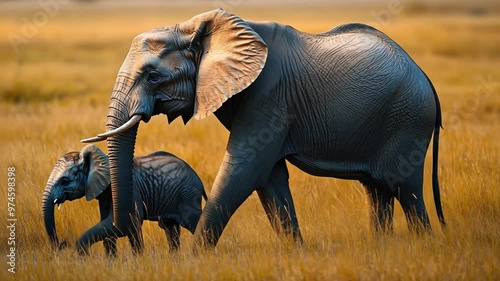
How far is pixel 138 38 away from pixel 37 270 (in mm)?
1826

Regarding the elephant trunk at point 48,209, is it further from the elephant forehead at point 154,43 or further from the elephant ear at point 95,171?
the elephant forehead at point 154,43

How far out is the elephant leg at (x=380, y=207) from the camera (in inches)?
314

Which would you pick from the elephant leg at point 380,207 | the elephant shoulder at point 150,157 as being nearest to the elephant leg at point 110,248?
the elephant shoulder at point 150,157

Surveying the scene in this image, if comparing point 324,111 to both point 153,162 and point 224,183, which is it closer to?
point 224,183

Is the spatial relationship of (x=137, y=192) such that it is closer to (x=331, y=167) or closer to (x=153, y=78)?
(x=153, y=78)

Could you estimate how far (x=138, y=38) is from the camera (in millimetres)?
7020

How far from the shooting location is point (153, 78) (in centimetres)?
694

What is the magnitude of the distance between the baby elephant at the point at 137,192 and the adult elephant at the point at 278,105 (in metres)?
0.40

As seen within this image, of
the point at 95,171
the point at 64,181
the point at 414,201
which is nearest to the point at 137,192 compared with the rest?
the point at 95,171

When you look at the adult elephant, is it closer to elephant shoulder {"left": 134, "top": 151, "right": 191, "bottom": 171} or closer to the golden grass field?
the golden grass field

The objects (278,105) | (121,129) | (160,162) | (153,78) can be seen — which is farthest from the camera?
(160,162)

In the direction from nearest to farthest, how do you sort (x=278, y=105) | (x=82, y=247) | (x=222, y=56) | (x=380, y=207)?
(x=222, y=56), (x=278, y=105), (x=82, y=247), (x=380, y=207)

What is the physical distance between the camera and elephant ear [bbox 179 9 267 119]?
6.95 metres

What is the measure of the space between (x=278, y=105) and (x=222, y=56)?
22.0 inches
